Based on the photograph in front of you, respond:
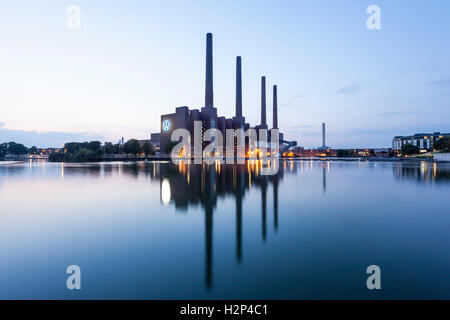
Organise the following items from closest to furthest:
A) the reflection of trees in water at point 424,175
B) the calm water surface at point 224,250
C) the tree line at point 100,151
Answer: the calm water surface at point 224,250
the reflection of trees in water at point 424,175
the tree line at point 100,151

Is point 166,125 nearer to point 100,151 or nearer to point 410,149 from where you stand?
point 100,151

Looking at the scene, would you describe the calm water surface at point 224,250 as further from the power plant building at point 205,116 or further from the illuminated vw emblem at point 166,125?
the illuminated vw emblem at point 166,125

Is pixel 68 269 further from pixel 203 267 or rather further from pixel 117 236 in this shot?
pixel 203 267

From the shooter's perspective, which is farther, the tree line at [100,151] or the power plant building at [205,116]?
the power plant building at [205,116]

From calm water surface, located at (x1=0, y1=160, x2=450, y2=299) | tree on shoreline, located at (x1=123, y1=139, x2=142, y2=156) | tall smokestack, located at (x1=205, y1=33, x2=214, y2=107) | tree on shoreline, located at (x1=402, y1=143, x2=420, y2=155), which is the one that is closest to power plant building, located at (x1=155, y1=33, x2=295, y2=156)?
tall smokestack, located at (x1=205, y1=33, x2=214, y2=107)

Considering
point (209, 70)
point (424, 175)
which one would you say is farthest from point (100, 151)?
point (424, 175)

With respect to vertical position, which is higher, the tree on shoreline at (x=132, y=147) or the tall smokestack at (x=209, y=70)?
the tall smokestack at (x=209, y=70)

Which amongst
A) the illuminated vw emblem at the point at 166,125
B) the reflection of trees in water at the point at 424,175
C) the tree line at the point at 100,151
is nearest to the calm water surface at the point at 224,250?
the reflection of trees in water at the point at 424,175

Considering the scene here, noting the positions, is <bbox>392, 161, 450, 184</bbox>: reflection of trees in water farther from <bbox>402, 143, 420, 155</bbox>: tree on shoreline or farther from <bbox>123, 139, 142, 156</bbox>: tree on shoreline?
<bbox>402, 143, 420, 155</bbox>: tree on shoreline

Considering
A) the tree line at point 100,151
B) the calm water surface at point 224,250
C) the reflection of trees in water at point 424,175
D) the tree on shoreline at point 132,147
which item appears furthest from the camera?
the tree on shoreline at point 132,147

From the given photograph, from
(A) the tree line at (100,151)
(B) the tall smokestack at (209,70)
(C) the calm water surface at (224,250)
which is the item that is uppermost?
(B) the tall smokestack at (209,70)

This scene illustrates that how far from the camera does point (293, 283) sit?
3.30 meters
